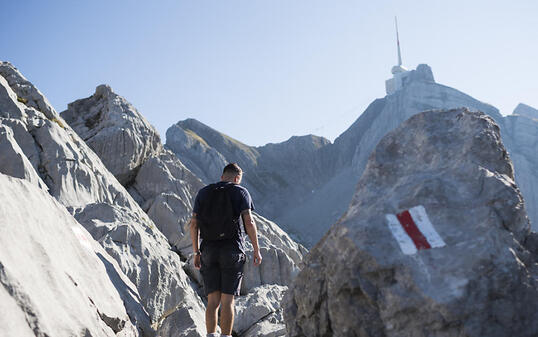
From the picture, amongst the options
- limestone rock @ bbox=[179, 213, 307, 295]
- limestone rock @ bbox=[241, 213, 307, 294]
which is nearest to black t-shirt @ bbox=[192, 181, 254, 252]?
limestone rock @ bbox=[179, 213, 307, 295]

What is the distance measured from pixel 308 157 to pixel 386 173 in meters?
95.9

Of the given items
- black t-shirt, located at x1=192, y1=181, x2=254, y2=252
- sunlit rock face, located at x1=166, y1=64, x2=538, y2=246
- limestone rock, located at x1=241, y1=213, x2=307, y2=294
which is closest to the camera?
black t-shirt, located at x1=192, y1=181, x2=254, y2=252

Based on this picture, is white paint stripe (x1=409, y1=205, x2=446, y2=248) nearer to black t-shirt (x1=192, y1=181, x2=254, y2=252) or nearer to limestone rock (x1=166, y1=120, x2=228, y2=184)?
black t-shirt (x1=192, y1=181, x2=254, y2=252)

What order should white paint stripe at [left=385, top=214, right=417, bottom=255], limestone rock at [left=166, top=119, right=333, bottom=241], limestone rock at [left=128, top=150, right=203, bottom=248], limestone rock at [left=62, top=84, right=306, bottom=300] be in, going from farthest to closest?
limestone rock at [left=166, top=119, right=333, bottom=241]
limestone rock at [left=128, top=150, right=203, bottom=248]
limestone rock at [left=62, top=84, right=306, bottom=300]
white paint stripe at [left=385, top=214, right=417, bottom=255]

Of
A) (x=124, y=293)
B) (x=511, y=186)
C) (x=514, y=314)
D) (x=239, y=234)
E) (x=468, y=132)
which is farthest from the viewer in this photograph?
(x=124, y=293)

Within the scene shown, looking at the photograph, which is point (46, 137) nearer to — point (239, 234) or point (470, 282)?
point (239, 234)

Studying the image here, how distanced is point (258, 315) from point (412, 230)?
6.26 metres

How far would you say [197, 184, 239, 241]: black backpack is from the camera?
22.8 feet

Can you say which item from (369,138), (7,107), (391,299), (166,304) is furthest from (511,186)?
(369,138)

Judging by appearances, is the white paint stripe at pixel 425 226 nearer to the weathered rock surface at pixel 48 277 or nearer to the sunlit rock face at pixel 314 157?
the weathered rock surface at pixel 48 277

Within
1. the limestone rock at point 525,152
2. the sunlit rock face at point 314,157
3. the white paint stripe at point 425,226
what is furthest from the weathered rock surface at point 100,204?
the limestone rock at point 525,152

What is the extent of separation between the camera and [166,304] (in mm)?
10672

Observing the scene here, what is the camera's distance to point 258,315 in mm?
10867

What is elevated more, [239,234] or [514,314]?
[239,234]
